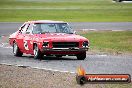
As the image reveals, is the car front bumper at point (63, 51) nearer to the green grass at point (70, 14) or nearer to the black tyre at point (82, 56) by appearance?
the black tyre at point (82, 56)

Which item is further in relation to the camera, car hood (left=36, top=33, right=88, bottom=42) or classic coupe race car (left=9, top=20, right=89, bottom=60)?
car hood (left=36, top=33, right=88, bottom=42)

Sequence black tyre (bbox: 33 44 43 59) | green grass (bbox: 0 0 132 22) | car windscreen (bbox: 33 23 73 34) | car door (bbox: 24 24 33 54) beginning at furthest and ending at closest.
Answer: green grass (bbox: 0 0 132 22) < car windscreen (bbox: 33 23 73 34) < car door (bbox: 24 24 33 54) < black tyre (bbox: 33 44 43 59)

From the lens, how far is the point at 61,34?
21016 mm

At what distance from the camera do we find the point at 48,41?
20219 mm

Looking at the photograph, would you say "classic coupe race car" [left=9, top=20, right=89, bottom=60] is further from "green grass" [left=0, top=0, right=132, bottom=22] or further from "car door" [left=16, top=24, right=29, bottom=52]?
"green grass" [left=0, top=0, right=132, bottom=22]

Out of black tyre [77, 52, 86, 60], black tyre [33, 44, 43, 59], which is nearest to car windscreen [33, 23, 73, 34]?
black tyre [33, 44, 43, 59]

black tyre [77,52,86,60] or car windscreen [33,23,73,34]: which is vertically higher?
car windscreen [33,23,73,34]

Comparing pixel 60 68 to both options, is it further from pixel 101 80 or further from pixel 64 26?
pixel 101 80

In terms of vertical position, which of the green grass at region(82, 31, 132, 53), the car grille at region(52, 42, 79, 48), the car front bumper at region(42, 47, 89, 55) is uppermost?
the car grille at region(52, 42, 79, 48)

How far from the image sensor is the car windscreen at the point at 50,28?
2152 cm

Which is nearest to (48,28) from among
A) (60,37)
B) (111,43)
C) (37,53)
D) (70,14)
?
(60,37)

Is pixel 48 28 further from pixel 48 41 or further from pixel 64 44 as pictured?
pixel 64 44

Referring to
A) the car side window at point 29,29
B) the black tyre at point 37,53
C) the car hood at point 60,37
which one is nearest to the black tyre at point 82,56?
the car hood at point 60,37

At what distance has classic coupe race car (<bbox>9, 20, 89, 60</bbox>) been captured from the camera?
20203mm
